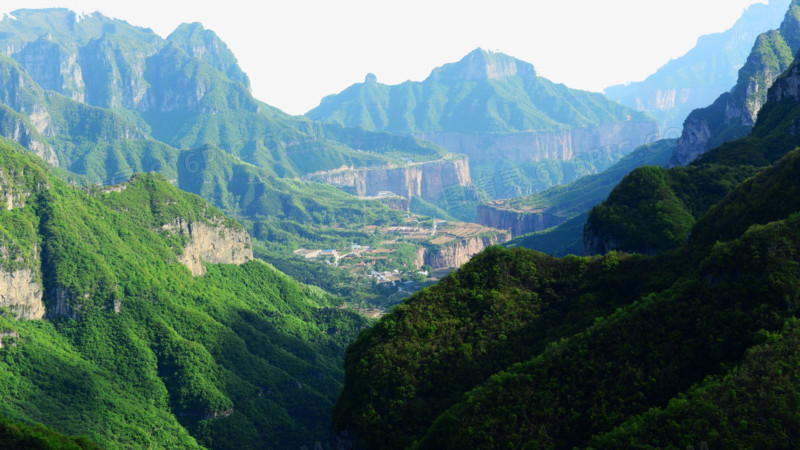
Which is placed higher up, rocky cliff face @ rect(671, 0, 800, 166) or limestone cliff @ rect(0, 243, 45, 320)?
rocky cliff face @ rect(671, 0, 800, 166)

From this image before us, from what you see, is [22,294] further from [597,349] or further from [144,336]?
[597,349]

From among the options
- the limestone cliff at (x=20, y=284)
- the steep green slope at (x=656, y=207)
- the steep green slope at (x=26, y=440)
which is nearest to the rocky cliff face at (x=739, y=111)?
the steep green slope at (x=656, y=207)

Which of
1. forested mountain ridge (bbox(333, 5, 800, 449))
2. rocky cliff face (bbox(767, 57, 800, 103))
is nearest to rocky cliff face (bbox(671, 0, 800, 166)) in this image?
rocky cliff face (bbox(767, 57, 800, 103))

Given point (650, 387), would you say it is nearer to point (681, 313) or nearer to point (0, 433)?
point (681, 313)

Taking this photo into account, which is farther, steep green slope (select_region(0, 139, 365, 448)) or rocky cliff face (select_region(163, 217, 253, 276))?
rocky cliff face (select_region(163, 217, 253, 276))

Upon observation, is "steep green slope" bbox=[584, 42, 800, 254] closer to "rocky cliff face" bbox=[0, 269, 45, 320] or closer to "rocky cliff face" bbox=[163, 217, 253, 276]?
"rocky cliff face" bbox=[0, 269, 45, 320]

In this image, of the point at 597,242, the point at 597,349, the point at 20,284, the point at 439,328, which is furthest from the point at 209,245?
the point at 597,349
